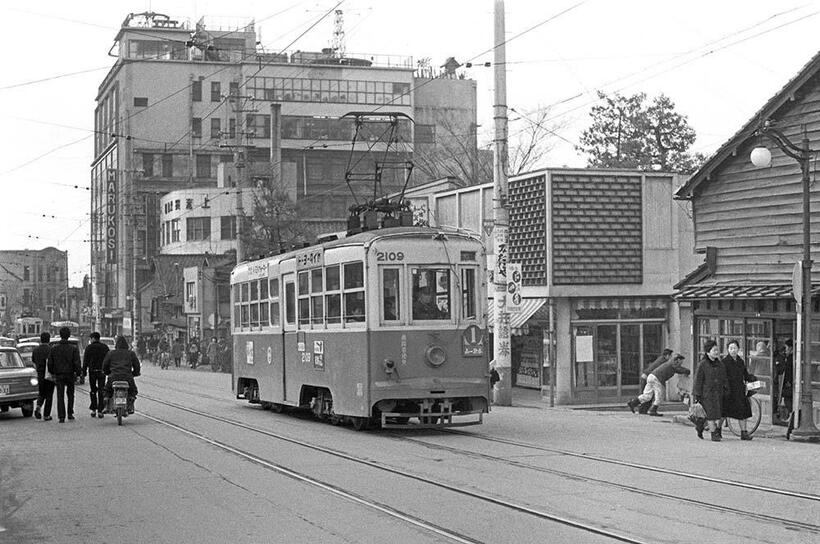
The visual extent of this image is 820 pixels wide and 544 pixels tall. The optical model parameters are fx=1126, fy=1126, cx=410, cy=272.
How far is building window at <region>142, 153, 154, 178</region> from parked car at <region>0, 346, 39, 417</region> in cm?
7824

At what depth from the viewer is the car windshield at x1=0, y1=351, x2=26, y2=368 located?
23778 millimetres

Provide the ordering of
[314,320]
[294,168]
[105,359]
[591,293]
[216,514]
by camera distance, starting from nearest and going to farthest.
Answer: [216,514] < [314,320] < [105,359] < [591,293] < [294,168]

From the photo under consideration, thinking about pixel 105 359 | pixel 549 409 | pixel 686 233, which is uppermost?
pixel 686 233

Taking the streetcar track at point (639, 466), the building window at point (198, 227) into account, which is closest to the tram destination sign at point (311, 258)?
the streetcar track at point (639, 466)

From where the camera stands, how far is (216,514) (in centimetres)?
1073

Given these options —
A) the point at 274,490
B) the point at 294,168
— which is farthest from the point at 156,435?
the point at 294,168

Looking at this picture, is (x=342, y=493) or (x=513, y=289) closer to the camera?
(x=342, y=493)

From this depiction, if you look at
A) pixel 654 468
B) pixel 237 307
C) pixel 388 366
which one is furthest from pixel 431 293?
pixel 237 307

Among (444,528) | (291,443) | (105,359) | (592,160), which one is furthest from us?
(592,160)

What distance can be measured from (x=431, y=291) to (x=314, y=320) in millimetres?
2845

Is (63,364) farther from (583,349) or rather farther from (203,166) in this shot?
(203,166)

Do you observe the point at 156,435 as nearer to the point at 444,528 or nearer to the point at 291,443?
the point at 291,443

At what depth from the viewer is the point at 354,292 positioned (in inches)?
733

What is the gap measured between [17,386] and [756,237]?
15.1 meters
